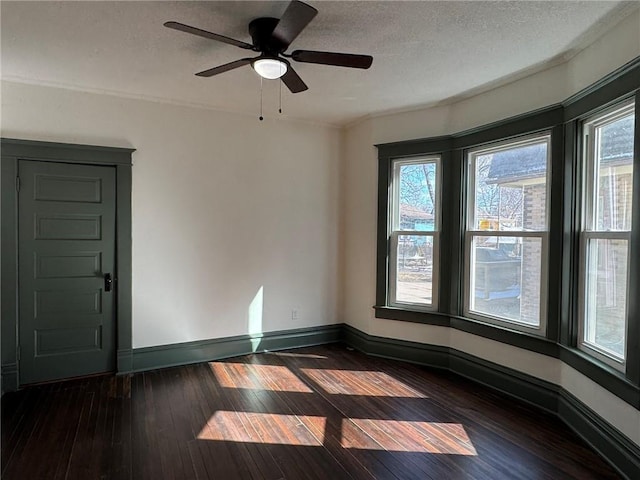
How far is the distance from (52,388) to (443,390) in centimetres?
342

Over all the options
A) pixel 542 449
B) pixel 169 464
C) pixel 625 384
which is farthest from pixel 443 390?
pixel 169 464

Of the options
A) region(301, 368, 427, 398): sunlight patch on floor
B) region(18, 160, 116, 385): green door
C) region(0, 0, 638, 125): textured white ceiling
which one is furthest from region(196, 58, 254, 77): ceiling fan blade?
region(301, 368, 427, 398): sunlight patch on floor

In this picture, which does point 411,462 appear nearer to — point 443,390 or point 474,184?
point 443,390

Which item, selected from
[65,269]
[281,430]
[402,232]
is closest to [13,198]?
[65,269]

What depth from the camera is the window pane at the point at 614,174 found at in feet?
8.04

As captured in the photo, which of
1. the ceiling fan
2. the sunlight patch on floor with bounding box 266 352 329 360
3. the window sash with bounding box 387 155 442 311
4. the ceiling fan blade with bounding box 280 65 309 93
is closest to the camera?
the ceiling fan

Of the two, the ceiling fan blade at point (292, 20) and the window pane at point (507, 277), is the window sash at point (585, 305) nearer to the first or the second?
the window pane at point (507, 277)

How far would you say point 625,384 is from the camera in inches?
90.2

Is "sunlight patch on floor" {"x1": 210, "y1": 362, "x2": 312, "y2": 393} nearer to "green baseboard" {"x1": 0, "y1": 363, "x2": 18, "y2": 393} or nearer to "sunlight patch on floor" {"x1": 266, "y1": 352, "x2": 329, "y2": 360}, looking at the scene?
"sunlight patch on floor" {"x1": 266, "y1": 352, "x2": 329, "y2": 360}

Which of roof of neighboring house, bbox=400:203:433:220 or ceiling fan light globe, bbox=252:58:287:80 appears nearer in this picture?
ceiling fan light globe, bbox=252:58:287:80

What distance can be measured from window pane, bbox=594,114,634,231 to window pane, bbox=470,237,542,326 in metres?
0.62

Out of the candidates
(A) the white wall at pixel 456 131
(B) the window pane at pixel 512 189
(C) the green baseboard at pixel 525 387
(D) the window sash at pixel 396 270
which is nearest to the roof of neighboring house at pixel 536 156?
(B) the window pane at pixel 512 189

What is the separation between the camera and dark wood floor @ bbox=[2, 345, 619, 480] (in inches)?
91.1

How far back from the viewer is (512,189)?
343 centimetres
